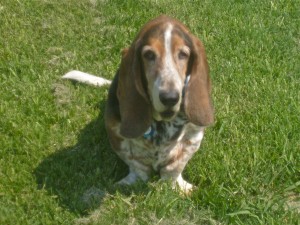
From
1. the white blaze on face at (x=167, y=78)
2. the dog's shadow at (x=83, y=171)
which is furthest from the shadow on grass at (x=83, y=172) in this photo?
the white blaze on face at (x=167, y=78)

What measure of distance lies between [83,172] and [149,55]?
1227 mm

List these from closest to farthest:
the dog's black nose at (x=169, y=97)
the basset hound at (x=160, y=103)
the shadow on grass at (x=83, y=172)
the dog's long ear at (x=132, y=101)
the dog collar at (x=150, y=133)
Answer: the dog's black nose at (x=169, y=97)
the basset hound at (x=160, y=103)
the dog's long ear at (x=132, y=101)
the dog collar at (x=150, y=133)
the shadow on grass at (x=83, y=172)

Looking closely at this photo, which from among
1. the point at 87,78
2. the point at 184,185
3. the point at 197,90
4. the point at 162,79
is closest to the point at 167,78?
the point at 162,79

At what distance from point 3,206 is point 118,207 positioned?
793mm

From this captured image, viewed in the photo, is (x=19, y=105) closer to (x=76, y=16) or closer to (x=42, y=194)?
(x=42, y=194)

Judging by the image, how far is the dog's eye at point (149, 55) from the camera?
3.79 metres

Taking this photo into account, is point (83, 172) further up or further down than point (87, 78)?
further down

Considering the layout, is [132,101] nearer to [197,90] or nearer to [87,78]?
[197,90]

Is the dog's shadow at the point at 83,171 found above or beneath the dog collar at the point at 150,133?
beneath

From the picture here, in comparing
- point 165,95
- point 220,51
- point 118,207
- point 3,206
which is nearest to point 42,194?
point 3,206

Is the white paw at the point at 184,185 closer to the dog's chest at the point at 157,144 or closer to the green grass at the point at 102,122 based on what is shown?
the green grass at the point at 102,122

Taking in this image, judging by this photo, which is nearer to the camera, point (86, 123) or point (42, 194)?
point (42, 194)

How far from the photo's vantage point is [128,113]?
4.03 metres

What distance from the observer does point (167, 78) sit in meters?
3.69
